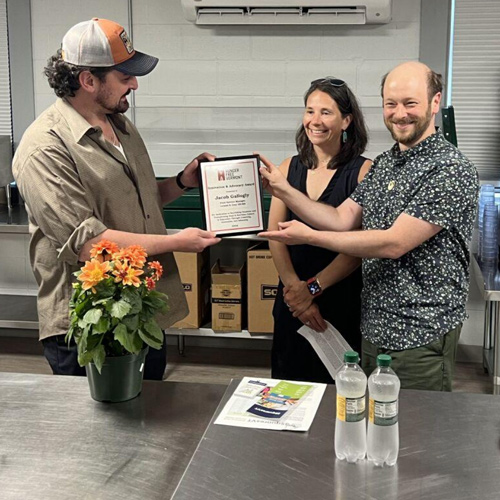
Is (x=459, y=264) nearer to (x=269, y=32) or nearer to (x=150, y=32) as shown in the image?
(x=269, y=32)

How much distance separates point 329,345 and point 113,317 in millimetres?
1112

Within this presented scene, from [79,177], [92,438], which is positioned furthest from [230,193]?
[92,438]

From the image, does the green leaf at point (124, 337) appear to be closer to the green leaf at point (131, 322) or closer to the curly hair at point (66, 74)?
the green leaf at point (131, 322)

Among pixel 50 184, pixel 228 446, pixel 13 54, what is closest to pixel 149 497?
pixel 228 446

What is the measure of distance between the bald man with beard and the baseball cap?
2.61ft

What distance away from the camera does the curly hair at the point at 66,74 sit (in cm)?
225

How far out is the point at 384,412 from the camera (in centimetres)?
148

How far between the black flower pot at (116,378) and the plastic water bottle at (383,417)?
0.62 meters

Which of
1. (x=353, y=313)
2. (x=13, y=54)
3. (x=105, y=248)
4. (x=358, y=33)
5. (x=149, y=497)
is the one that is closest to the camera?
(x=149, y=497)

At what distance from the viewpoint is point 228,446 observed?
1.61 m

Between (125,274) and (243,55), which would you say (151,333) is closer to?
(125,274)

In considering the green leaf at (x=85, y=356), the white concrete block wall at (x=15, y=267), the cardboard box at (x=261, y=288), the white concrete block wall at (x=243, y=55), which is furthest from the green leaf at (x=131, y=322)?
the white concrete block wall at (x=15, y=267)

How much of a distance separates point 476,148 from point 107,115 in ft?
7.97

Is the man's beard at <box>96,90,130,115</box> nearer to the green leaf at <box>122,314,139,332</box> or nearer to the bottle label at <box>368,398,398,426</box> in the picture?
the green leaf at <box>122,314,139,332</box>
